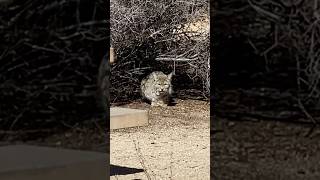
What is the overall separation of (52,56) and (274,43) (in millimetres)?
928

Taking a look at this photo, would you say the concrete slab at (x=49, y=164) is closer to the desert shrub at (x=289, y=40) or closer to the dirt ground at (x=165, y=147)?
the desert shrub at (x=289, y=40)

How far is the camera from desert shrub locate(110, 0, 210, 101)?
8.46 m

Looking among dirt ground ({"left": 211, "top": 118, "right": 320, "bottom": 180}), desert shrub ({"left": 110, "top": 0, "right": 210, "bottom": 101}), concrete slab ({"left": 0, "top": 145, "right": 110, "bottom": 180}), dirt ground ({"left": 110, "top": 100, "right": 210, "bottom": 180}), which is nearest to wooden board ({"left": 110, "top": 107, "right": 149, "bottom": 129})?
dirt ground ({"left": 110, "top": 100, "right": 210, "bottom": 180})

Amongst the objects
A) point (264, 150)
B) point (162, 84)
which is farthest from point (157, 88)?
point (264, 150)

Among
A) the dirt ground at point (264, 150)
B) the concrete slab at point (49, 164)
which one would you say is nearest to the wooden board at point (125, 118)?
the dirt ground at point (264, 150)

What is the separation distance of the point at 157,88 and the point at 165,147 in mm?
2390

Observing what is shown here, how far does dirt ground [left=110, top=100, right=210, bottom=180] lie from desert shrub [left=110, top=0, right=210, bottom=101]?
0.49 m

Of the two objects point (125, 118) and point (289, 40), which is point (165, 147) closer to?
point (125, 118)

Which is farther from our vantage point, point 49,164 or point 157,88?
point 157,88

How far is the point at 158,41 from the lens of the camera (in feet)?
28.6

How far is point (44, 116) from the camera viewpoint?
8.05ft

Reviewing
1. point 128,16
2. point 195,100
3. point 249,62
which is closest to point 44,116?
point 249,62

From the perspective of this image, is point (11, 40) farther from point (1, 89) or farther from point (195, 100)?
point (195, 100)

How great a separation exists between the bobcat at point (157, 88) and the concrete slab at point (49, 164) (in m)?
5.66
